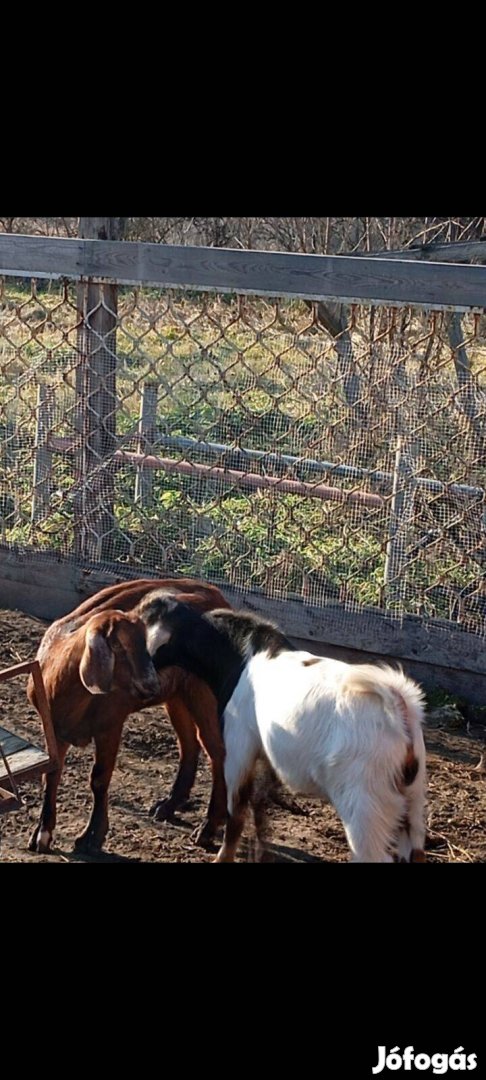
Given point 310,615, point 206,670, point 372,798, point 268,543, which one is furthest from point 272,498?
point 372,798

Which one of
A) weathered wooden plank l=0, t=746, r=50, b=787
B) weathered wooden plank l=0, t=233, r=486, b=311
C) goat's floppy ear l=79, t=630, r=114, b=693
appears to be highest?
weathered wooden plank l=0, t=233, r=486, b=311

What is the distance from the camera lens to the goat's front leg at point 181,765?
4.70 meters

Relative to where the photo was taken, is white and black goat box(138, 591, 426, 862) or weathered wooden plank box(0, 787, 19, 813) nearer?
weathered wooden plank box(0, 787, 19, 813)

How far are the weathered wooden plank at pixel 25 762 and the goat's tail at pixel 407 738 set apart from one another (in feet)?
3.23

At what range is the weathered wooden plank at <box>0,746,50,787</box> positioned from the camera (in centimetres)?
376

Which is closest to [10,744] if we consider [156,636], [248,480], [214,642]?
[156,636]

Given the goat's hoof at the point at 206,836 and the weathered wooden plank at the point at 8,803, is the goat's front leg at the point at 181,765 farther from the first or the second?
the weathered wooden plank at the point at 8,803

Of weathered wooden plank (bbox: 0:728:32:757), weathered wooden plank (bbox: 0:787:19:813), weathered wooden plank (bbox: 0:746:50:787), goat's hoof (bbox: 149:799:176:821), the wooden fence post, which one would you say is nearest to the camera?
weathered wooden plank (bbox: 0:787:19:813)

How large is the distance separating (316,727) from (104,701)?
3.17ft

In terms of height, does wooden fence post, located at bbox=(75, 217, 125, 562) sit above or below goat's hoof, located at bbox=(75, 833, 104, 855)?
above

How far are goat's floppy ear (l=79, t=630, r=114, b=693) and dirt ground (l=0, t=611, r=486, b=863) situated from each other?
632 millimetres

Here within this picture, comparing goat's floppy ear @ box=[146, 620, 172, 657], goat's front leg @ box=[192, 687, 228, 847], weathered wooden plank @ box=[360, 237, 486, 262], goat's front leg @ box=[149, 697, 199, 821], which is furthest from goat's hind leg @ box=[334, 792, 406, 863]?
weathered wooden plank @ box=[360, 237, 486, 262]

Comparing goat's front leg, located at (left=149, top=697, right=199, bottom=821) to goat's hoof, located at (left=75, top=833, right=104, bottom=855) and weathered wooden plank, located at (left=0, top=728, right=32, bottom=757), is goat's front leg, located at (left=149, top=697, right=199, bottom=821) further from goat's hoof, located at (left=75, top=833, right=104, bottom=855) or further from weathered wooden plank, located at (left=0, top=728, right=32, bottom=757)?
weathered wooden plank, located at (left=0, top=728, right=32, bottom=757)

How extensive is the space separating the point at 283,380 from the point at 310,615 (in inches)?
49.1
